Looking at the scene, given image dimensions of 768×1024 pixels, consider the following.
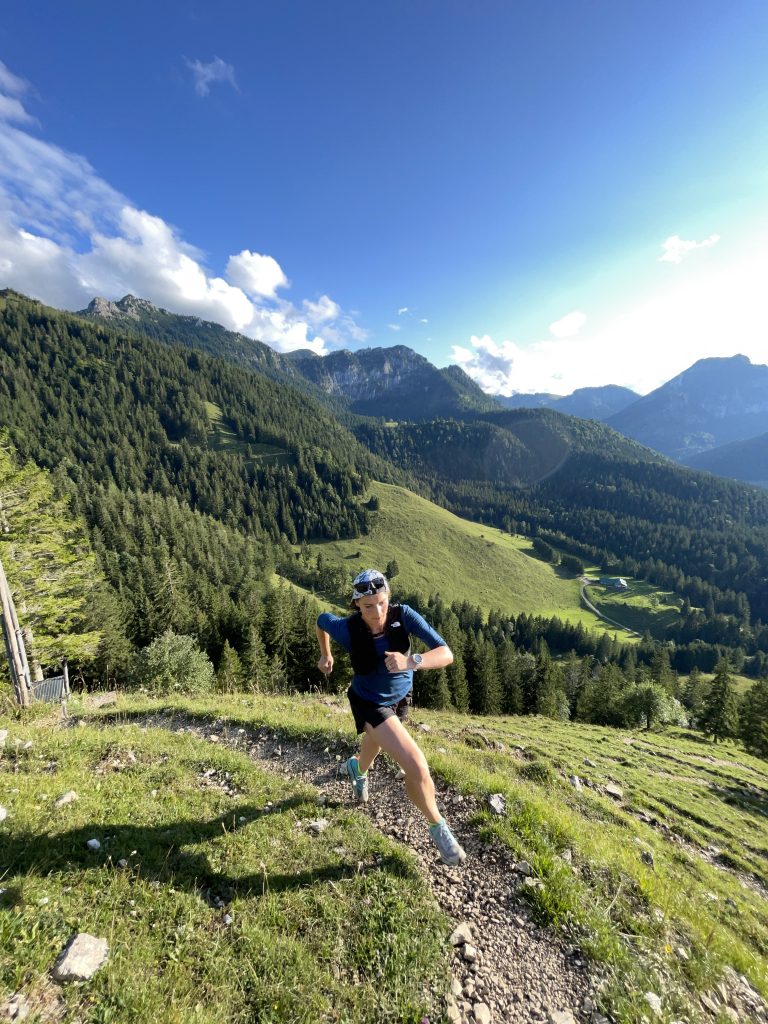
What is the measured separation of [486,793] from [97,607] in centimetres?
4488

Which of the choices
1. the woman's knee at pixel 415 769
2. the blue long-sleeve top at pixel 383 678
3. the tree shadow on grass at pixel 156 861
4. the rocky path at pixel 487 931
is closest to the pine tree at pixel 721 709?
the rocky path at pixel 487 931

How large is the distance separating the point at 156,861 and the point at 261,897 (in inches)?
54.8

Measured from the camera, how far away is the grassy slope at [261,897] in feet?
11.6

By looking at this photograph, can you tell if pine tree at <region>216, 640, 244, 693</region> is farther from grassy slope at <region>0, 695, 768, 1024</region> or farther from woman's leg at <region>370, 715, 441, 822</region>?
woman's leg at <region>370, 715, 441, 822</region>

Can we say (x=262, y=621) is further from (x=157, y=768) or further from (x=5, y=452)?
(x=157, y=768)

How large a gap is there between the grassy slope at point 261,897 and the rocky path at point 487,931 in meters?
0.23

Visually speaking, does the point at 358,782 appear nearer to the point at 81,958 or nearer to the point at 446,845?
the point at 446,845

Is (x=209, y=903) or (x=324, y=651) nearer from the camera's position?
(x=209, y=903)

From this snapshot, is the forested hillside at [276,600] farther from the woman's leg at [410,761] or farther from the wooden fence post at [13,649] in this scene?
the woman's leg at [410,761]

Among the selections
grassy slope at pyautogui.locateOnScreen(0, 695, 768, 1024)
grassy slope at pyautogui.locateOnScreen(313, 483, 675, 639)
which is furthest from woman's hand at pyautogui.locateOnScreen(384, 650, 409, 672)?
grassy slope at pyautogui.locateOnScreen(313, 483, 675, 639)

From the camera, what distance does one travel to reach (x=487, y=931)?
4.49m

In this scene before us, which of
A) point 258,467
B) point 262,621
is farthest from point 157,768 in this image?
point 258,467

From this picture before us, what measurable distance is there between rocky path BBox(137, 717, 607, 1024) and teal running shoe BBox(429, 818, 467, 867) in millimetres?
393

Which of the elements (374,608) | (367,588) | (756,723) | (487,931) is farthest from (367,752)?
(756,723)
